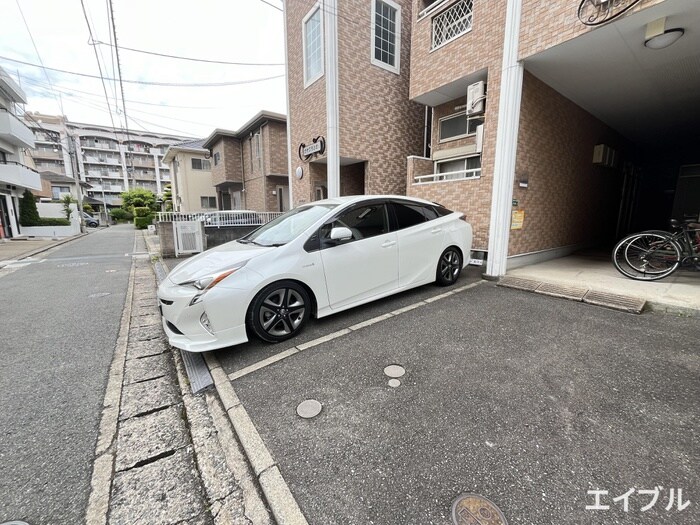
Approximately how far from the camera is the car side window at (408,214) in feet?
13.5

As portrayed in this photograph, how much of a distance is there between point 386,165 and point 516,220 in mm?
5136

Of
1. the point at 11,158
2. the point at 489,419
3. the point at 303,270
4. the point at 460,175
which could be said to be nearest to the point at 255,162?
the point at 460,175

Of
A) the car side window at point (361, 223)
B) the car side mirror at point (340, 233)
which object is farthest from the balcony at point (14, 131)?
the car side mirror at point (340, 233)

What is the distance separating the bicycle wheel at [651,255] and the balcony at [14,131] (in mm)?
25070

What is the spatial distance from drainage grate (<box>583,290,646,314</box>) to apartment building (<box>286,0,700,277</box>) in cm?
143

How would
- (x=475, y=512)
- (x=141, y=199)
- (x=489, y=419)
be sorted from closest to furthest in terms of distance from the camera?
1. (x=475, y=512)
2. (x=489, y=419)
3. (x=141, y=199)

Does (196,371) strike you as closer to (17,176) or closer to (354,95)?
(354,95)

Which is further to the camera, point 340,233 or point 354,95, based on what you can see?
point 354,95

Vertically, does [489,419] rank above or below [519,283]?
below

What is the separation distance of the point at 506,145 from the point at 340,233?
3.64 m

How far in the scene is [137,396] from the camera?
2516 mm

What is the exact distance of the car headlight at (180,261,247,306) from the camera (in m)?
2.70

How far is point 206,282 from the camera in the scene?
109 inches

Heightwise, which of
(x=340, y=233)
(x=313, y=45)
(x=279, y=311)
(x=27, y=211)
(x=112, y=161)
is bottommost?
(x=279, y=311)
